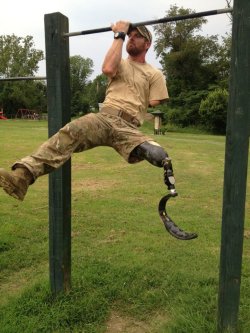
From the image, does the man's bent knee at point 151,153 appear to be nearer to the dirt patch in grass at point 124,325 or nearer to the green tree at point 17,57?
the dirt patch in grass at point 124,325

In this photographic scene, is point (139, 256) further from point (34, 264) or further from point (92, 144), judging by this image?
point (92, 144)

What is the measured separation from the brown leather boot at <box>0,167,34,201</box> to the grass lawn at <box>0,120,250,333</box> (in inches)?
51.7

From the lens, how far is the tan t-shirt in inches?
136

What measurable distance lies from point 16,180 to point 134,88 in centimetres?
123

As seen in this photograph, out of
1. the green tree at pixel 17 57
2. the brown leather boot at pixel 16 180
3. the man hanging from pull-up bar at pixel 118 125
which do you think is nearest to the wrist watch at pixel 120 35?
the man hanging from pull-up bar at pixel 118 125

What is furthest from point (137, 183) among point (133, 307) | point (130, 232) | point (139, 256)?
point (133, 307)

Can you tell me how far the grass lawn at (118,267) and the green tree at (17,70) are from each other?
42377 millimetres

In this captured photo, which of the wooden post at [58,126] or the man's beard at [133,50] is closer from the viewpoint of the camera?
the man's beard at [133,50]

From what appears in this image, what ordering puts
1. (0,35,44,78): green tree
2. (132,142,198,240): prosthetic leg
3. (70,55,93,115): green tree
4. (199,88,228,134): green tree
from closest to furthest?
(132,142,198,240): prosthetic leg < (199,88,228,134): green tree < (0,35,44,78): green tree < (70,55,93,115): green tree

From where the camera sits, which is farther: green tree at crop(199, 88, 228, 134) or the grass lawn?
green tree at crop(199, 88, 228, 134)

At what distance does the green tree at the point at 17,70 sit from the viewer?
4922 cm

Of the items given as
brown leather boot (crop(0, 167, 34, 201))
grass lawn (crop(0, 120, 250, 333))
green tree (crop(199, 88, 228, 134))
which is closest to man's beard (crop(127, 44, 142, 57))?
brown leather boot (crop(0, 167, 34, 201))

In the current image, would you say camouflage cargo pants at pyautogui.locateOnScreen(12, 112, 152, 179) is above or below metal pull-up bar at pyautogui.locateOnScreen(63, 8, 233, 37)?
below

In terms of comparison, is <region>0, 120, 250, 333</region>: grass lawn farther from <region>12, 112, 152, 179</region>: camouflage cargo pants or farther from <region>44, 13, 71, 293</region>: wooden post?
<region>12, 112, 152, 179</region>: camouflage cargo pants
